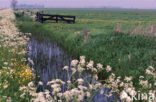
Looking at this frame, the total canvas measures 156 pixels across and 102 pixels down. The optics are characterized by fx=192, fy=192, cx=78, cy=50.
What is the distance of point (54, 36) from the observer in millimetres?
22234

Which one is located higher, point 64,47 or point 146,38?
point 146,38

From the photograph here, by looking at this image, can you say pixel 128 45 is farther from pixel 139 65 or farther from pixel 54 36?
pixel 54 36

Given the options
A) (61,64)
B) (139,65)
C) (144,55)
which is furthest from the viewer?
(61,64)

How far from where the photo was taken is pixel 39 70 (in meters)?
10.2

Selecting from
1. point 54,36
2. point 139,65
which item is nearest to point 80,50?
point 139,65

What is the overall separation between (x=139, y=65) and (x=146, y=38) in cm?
444

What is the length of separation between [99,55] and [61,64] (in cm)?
251

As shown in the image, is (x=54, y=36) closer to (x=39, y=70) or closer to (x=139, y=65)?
(x=39, y=70)

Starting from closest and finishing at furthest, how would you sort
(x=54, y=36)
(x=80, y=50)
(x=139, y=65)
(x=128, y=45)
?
(x=139, y=65)
(x=128, y=45)
(x=80, y=50)
(x=54, y=36)

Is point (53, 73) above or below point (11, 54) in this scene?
below

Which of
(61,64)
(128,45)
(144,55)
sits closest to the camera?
(144,55)

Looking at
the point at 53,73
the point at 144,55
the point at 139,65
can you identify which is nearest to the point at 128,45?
the point at 144,55

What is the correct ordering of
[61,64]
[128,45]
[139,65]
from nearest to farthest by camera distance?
[139,65] → [61,64] → [128,45]

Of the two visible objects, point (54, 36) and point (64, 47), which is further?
point (54, 36)
